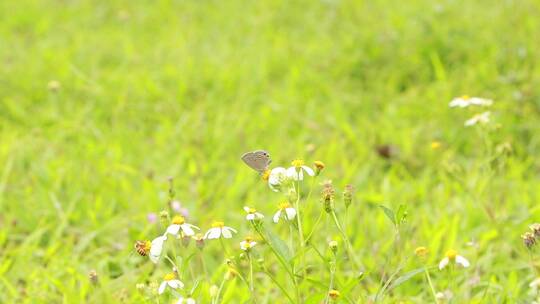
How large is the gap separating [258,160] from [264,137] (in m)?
1.57

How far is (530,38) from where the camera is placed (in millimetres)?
3545

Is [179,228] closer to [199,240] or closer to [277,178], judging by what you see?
[199,240]

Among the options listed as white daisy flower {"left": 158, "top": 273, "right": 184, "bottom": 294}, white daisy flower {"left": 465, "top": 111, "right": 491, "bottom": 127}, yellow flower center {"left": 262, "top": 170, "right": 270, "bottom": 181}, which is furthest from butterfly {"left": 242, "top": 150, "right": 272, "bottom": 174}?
white daisy flower {"left": 465, "top": 111, "right": 491, "bottom": 127}

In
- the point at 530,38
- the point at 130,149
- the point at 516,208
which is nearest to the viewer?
the point at 516,208

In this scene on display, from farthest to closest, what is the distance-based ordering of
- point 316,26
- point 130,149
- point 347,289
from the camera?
point 316,26 → point 130,149 → point 347,289

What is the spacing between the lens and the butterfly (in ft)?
4.77

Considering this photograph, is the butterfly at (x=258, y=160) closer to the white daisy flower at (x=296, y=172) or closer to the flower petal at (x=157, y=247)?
the white daisy flower at (x=296, y=172)

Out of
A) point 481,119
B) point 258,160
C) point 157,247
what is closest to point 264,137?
point 481,119

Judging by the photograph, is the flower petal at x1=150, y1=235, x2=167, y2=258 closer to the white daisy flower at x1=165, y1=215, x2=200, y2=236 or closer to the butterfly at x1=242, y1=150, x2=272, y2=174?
the white daisy flower at x1=165, y1=215, x2=200, y2=236

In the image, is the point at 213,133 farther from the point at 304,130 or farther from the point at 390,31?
the point at 390,31

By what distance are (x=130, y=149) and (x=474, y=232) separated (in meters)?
1.26

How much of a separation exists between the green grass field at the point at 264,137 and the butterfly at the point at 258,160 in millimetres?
148

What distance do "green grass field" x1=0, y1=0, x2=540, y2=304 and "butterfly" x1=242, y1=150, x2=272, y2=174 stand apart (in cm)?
15

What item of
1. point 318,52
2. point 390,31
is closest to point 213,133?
point 318,52
